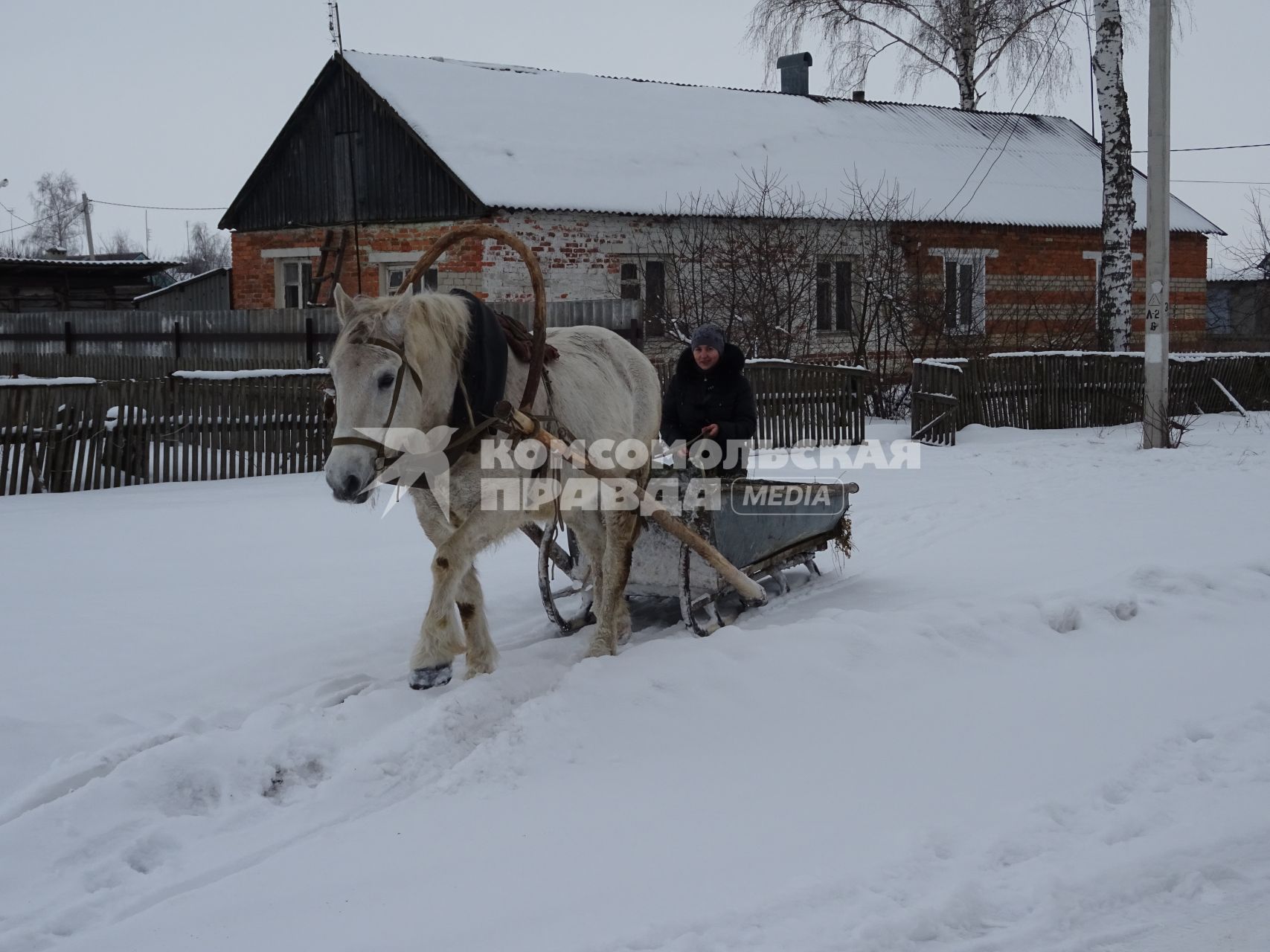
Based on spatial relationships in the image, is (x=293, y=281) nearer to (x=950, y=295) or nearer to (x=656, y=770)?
(x=950, y=295)

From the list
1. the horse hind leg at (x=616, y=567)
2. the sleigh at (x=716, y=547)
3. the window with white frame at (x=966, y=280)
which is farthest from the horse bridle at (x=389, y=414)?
the window with white frame at (x=966, y=280)

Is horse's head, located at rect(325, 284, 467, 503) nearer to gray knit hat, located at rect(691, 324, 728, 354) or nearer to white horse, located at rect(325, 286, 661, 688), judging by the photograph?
white horse, located at rect(325, 286, 661, 688)

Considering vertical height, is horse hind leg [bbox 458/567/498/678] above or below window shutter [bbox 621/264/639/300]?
below

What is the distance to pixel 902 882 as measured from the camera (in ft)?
11.1

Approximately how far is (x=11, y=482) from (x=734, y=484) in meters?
7.41

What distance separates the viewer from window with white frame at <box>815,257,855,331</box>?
2097 cm

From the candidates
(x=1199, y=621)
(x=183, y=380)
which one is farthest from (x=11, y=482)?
(x=1199, y=621)

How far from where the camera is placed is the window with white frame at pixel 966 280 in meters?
21.4

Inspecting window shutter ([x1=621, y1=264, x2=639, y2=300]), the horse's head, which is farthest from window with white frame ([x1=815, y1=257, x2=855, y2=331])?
the horse's head

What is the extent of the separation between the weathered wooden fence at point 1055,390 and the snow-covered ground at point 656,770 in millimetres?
7787

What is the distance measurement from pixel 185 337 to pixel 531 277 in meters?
15.0

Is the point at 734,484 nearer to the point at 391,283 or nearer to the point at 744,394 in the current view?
the point at 744,394

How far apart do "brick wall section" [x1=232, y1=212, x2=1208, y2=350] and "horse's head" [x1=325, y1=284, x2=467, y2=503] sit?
904 cm

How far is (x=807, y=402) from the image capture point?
14.3 meters
